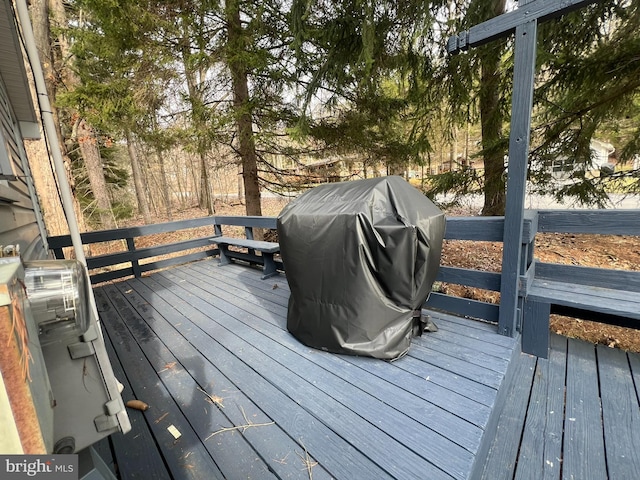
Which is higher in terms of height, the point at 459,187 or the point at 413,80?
the point at 413,80

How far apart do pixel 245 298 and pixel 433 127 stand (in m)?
4.28

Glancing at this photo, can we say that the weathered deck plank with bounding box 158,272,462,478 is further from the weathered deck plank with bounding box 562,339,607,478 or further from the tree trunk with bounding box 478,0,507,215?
the tree trunk with bounding box 478,0,507,215

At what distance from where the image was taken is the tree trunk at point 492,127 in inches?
140

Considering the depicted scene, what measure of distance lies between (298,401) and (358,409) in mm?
326

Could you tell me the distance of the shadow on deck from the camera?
1230 mm

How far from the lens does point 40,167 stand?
4.70 metres

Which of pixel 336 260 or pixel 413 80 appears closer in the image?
pixel 336 260

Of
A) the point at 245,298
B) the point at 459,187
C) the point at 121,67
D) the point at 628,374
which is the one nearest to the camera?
the point at 628,374

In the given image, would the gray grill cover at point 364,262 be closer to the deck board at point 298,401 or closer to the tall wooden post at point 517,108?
the deck board at point 298,401

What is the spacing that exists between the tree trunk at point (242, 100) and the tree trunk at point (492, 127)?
3182 mm

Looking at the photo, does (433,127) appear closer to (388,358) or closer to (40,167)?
(388,358)

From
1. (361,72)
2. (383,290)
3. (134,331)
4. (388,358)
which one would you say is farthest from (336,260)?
(361,72)

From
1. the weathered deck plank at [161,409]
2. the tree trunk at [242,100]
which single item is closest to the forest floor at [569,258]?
the weathered deck plank at [161,409]

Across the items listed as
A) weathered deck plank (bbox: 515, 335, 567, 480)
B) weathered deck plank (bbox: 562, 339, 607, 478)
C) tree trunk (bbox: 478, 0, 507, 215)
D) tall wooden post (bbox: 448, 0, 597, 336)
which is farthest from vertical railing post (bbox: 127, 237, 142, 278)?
tree trunk (bbox: 478, 0, 507, 215)
